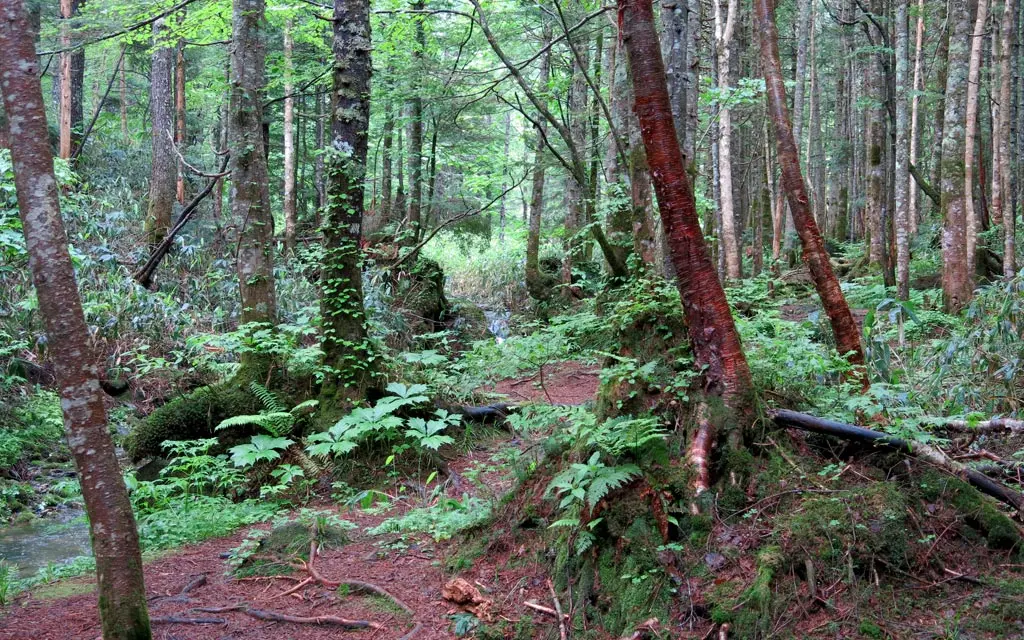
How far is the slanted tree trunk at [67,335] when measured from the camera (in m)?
3.34

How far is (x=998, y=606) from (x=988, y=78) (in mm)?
20985

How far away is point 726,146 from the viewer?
12742 mm

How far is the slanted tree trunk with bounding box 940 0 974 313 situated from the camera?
412 inches

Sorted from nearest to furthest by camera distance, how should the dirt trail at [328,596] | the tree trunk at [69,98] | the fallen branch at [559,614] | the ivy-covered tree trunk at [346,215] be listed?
the fallen branch at [559,614] → the dirt trail at [328,596] → the ivy-covered tree trunk at [346,215] → the tree trunk at [69,98]

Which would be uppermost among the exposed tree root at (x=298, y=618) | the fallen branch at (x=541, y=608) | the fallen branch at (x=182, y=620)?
the fallen branch at (x=541, y=608)

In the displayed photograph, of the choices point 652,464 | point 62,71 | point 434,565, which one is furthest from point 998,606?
point 62,71

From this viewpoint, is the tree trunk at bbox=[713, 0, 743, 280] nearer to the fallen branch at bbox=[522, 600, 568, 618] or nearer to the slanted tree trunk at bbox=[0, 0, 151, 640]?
the fallen branch at bbox=[522, 600, 568, 618]

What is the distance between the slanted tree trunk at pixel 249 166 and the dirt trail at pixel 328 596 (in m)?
3.48

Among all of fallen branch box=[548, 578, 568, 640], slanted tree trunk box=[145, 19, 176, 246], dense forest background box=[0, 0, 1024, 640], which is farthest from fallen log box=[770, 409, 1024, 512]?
slanted tree trunk box=[145, 19, 176, 246]

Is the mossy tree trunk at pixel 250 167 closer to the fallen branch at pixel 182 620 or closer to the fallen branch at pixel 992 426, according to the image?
the fallen branch at pixel 182 620

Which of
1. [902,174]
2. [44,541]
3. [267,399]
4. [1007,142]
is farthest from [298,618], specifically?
[1007,142]

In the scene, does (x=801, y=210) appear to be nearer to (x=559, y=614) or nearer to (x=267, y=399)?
(x=559, y=614)

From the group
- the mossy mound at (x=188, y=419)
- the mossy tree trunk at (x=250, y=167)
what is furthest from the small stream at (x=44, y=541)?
the mossy tree trunk at (x=250, y=167)

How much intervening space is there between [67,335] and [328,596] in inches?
98.2
